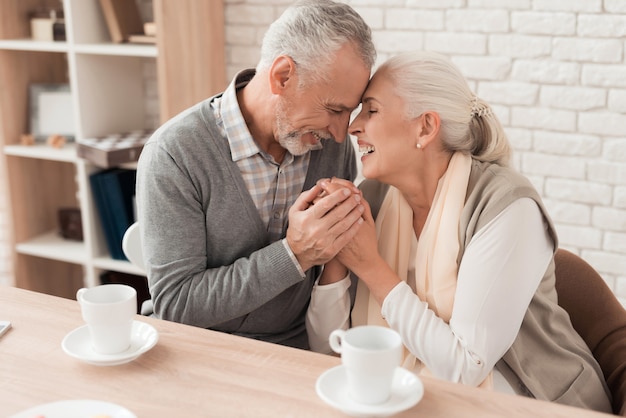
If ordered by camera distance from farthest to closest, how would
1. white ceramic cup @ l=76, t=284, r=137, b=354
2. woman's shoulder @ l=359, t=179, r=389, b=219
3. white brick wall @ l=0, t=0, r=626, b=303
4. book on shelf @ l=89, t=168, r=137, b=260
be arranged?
book on shelf @ l=89, t=168, r=137, b=260 < white brick wall @ l=0, t=0, r=626, b=303 < woman's shoulder @ l=359, t=179, r=389, b=219 < white ceramic cup @ l=76, t=284, r=137, b=354

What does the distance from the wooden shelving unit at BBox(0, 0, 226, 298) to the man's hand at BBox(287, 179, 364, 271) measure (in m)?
1.39

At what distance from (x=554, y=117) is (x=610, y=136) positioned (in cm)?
20

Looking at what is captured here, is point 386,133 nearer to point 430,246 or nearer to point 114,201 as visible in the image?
point 430,246

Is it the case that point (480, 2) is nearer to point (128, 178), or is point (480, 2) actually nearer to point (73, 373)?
point (128, 178)

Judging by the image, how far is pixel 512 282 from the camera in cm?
160

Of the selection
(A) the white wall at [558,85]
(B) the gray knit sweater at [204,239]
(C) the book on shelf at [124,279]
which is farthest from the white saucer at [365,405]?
(C) the book on shelf at [124,279]

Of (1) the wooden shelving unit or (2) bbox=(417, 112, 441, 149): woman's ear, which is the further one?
(1) the wooden shelving unit

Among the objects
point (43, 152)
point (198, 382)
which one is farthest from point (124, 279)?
point (198, 382)

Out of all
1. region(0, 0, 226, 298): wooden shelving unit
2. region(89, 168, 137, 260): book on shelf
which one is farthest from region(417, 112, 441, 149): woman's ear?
region(89, 168, 137, 260): book on shelf

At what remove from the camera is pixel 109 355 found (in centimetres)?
134

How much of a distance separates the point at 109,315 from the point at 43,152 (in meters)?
2.19

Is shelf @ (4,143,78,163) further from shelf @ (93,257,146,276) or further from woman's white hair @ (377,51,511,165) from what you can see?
woman's white hair @ (377,51,511,165)

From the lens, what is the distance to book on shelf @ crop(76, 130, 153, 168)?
3.03 m

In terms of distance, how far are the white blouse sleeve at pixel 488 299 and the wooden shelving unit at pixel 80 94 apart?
1704 mm
